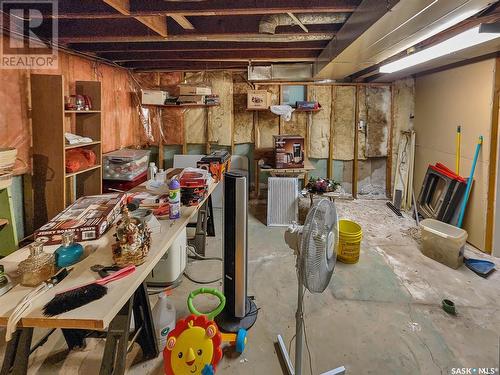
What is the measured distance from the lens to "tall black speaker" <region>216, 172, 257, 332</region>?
2162 millimetres

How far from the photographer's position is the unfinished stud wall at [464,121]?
11.9 ft

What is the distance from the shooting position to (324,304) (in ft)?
8.67

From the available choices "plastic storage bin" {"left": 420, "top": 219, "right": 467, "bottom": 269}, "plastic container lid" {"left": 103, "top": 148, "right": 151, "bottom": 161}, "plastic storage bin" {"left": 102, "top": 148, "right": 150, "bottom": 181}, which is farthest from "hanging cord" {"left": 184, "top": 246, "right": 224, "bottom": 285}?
"plastic storage bin" {"left": 420, "top": 219, "right": 467, "bottom": 269}

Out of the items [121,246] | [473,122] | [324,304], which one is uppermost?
[473,122]

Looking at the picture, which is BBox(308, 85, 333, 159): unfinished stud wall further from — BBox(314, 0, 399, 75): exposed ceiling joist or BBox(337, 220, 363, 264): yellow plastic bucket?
BBox(337, 220, 363, 264): yellow plastic bucket

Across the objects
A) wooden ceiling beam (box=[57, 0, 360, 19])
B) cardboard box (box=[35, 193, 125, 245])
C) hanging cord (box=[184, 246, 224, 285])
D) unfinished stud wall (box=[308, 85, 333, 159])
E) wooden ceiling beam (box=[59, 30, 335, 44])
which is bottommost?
hanging cord (box=[184, 246, 224, 285])

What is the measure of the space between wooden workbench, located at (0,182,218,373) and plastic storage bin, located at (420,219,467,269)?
9.34 feet

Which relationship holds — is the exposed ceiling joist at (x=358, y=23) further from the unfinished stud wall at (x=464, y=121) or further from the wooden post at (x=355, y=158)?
the wooden post at (x=355, y=158)

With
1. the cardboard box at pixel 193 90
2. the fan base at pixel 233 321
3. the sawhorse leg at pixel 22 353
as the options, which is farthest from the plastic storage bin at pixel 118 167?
the sawhorse leg at pixel 22 353

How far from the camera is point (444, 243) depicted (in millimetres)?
3324

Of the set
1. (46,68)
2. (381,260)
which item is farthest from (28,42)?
(381,260)

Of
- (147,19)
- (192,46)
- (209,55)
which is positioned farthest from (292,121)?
(147,19)

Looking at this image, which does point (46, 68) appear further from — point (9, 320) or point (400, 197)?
point (400, 197)

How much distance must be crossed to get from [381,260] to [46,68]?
3865 mm
